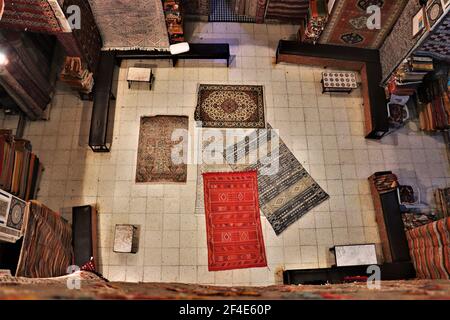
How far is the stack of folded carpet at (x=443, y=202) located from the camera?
5387 mm

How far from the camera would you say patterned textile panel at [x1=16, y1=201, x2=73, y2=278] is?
3.65 metres

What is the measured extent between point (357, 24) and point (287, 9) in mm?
1368

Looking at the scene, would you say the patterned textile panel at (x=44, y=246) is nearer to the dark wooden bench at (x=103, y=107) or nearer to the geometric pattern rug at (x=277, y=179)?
the dark wooden bench at (x=103, y=107)

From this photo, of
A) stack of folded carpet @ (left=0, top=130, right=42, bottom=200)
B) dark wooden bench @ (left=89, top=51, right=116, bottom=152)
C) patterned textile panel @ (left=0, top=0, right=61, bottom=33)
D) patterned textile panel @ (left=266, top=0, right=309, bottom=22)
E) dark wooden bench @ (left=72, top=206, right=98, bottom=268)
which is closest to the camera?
patterned textile panel @ (left=0, top=0, right=61, bottom=33)

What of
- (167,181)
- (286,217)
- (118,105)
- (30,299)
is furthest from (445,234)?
(118,105)

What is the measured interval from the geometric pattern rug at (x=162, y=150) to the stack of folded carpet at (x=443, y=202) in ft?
13.3

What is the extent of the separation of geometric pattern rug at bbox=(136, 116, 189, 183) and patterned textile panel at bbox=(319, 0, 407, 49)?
2.96m

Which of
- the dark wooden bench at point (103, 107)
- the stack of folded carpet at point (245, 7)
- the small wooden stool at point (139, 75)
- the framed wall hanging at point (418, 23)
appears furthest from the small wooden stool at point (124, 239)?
the framed wall hanging at point (418, 23)

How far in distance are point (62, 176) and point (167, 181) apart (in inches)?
66.5

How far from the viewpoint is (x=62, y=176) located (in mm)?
5508

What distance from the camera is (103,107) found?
18.4 ft

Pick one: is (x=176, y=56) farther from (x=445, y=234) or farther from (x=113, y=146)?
(x=445, y=234)

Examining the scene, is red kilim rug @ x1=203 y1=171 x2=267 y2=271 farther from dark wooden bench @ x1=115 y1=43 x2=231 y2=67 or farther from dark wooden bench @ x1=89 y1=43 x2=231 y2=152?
dark wooden bench @ x1=115 y1=43 x2=231 y2=67

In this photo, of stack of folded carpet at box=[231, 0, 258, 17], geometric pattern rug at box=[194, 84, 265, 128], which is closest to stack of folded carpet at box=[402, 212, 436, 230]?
geometric pattern rug at box=[194, 84, 265, 128]
